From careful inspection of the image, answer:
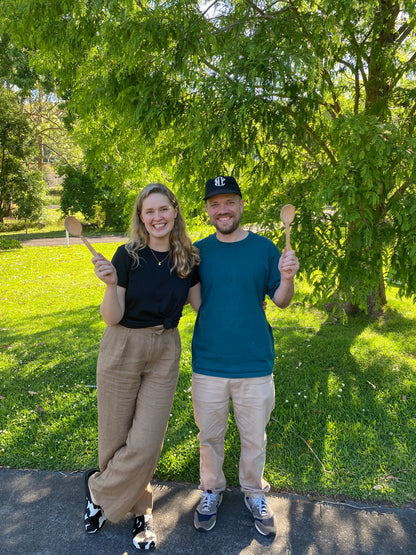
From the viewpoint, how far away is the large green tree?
3.17 meters

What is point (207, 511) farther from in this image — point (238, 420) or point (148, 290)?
point (148, 290)

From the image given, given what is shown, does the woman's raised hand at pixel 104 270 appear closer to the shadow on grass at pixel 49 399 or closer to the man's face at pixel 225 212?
the man's face at pixel 225 212

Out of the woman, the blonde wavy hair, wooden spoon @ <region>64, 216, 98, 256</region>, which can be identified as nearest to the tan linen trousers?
the woman

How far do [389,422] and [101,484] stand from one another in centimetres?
244

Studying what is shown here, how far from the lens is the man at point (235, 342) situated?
2.48m

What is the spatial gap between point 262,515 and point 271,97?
2941 millimetres

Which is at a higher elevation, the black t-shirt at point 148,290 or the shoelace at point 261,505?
the black t-shirt at point 148,290

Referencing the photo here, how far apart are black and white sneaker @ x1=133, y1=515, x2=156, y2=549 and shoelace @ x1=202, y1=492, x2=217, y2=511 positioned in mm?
316

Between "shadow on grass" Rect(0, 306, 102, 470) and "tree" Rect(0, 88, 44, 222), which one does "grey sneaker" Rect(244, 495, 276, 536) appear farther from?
"tree" Rect(0, 88, 44, 222)

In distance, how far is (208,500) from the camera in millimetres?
2602

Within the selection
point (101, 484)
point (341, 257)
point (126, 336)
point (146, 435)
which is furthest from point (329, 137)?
point (101, 484)

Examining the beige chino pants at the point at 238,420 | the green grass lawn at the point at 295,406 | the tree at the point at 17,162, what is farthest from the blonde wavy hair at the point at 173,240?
the tree at the point at 17,162

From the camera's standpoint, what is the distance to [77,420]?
377 centimetres

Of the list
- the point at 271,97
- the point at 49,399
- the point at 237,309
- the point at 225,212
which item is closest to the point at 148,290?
the point at 237,309
